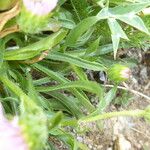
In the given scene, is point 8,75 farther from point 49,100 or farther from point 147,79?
→ point 147,79

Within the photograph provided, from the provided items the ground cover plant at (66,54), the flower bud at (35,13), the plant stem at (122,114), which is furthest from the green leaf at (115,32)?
the flower bud at (35,13)

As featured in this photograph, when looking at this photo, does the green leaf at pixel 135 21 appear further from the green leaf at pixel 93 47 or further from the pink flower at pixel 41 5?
the pink flower at pixel 41 5

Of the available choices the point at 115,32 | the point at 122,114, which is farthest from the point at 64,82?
the point at 122,114

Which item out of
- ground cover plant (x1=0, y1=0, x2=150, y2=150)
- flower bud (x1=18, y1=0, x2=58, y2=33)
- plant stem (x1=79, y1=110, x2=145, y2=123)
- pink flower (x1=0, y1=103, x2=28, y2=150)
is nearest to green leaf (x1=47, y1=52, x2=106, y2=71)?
ground cover plant (x1=0, y1=0, x2=150, y2=150)

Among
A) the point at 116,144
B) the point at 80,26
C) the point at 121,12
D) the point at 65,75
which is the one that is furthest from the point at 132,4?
the point at 116,144

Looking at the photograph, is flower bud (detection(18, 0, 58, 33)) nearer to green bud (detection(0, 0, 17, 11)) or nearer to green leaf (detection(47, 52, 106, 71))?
green bud (detection(0, 0, 17, 11))

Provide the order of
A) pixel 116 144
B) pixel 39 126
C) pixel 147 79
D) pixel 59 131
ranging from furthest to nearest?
pixel 147 79, pixel 116 144, pixel 59 131, pixel 39 126
